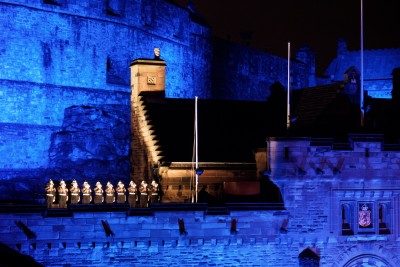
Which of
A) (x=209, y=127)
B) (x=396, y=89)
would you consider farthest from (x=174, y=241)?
(x=396, y=89)

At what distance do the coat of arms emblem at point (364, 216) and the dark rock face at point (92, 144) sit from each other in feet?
118

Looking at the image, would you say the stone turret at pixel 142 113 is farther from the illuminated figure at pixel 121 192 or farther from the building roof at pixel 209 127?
the illuminated figure at pixel 121 192

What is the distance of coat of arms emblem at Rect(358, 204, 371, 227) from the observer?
1189 inches

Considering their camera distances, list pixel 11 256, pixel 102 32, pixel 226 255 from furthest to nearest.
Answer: pixel 102 32, pixel 226 255, pixel 11 256

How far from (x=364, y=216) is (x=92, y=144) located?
128 feet

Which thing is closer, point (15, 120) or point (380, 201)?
point (380, 201)

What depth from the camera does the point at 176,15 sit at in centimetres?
7450

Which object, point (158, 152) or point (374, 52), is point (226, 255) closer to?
point (158, 152)

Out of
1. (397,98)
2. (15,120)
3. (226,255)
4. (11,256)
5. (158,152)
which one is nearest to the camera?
(11,256)

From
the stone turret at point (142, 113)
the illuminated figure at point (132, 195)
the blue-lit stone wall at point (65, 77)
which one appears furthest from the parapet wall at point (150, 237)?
the blue-lit stone wall at point (65, 77)

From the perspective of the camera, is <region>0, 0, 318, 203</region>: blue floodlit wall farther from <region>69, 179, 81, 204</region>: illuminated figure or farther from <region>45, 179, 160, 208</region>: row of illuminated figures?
<region>69, 179, 81, 204</region>: illuminated figure

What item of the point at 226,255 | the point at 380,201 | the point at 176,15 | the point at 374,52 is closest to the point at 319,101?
the point at 380,201

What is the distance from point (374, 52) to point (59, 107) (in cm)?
3867

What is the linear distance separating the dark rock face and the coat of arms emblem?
35918 millimetres
